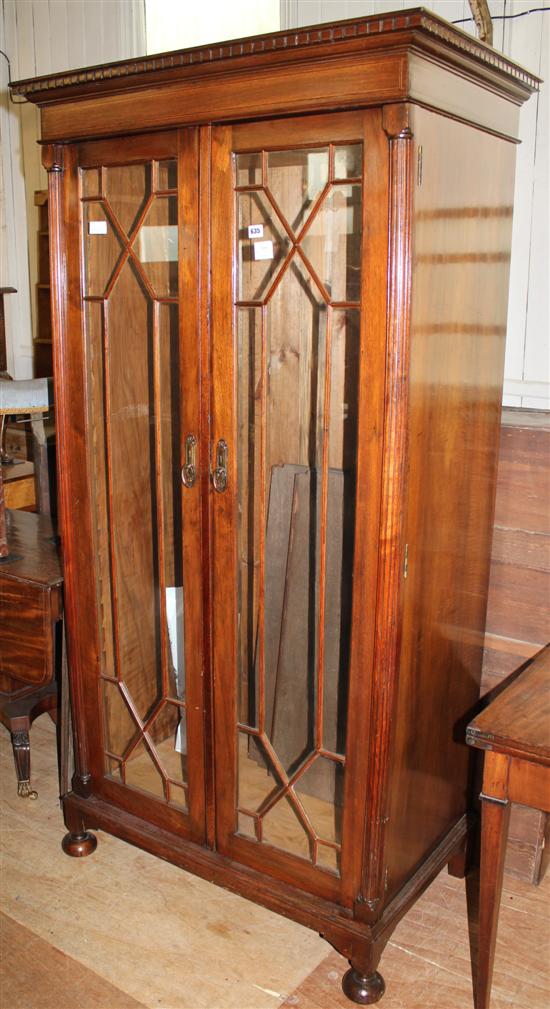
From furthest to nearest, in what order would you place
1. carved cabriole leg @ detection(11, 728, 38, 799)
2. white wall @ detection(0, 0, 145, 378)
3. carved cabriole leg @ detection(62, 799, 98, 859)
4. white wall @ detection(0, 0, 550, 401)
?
1. white wall @ detection(0, 0, 145, 378)
2. carved cabriole leg @ detection(11, 728, 38, 799)
3. carved cabriole leg @ detection(62, 799, 98, 859)
4. white wall @ detection(0, 0, 550, 401)

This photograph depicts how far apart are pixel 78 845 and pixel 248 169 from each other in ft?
5.71

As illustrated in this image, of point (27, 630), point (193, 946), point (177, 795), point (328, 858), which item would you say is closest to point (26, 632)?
point (27, 630)

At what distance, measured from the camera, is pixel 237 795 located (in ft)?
6.67

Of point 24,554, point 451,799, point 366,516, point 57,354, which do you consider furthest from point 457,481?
point 24,554

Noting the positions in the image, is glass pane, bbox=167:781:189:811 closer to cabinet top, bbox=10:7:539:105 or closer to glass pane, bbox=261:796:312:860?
glass pane, bbox=261:796:312:860

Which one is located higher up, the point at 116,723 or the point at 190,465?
the point at 190,465

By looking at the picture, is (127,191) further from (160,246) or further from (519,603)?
(519,603)

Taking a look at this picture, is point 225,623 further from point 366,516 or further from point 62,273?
point 62,273

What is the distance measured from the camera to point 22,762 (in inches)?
102

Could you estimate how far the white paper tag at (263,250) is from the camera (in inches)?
68.5

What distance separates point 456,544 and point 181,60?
1.12m

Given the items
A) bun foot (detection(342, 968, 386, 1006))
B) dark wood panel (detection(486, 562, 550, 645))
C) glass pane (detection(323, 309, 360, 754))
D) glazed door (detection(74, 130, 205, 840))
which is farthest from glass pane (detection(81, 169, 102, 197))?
bun foot (detection(342, 968, 386, 1006))

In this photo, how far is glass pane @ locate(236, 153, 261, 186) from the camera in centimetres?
170

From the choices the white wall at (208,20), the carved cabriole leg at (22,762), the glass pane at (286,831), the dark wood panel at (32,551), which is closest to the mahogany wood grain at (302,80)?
the white wall at (208,20)
